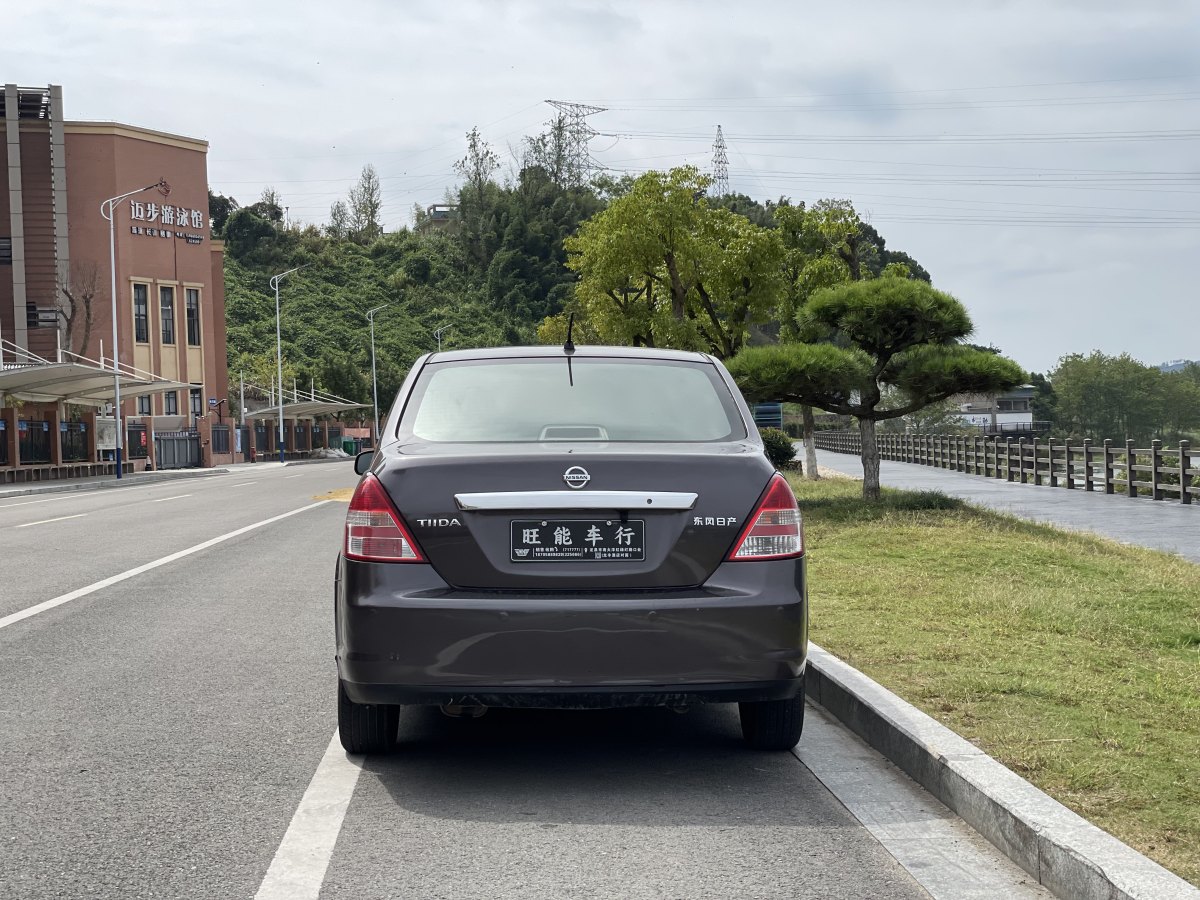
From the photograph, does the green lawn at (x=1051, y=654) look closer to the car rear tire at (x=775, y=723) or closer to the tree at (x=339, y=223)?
the car rear tire at (x=775, y=723)

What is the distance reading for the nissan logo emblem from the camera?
16.0ft

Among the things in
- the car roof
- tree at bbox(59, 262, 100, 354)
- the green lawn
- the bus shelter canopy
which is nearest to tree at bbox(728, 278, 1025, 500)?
the green lawn

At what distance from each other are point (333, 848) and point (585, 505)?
4.61 ft

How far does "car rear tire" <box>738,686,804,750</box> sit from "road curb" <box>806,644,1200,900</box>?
346 millimetres

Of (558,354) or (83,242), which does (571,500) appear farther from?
(83,242)

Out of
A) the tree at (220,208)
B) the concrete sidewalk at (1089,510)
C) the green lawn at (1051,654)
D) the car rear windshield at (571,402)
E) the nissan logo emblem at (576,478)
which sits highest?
the tree at (220,208)

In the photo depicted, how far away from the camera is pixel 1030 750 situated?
495 cm

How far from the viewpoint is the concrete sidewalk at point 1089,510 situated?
733 inches

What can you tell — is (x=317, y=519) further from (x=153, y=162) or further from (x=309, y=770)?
(x=153, y=162)

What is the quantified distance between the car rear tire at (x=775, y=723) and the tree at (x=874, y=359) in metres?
14.2

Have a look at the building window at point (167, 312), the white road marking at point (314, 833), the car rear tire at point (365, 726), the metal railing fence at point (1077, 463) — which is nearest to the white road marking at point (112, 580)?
the car rear tire at point (365, 726)

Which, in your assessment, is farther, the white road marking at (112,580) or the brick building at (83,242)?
the brick building at (83,242)

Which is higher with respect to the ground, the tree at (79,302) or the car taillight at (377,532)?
the tree at (79,302)

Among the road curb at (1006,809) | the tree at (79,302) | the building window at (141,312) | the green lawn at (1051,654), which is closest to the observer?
the road curb at (1006,809)
